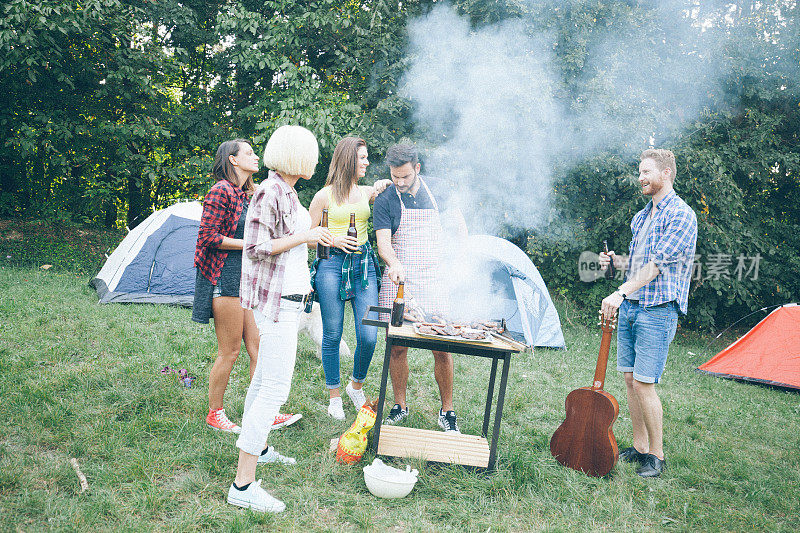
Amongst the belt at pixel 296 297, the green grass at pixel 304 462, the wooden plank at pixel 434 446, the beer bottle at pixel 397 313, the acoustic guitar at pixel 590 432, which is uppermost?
the belt at pixel 296 297

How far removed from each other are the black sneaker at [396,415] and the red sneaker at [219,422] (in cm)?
93

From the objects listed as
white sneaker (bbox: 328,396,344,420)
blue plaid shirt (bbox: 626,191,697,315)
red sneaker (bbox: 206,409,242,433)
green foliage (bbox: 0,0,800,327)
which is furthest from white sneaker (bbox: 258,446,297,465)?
green foliage (bbox: 0,0,800,327)

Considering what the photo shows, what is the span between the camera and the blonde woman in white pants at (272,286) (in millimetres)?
2195

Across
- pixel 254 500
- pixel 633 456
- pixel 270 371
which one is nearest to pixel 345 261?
pixel 270 371

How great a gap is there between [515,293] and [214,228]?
4.06 meters

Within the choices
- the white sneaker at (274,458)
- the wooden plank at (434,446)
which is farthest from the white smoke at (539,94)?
the white sneaker at (274,458)

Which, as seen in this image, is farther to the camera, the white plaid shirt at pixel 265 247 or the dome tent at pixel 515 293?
the dome tent at pixel 515 293

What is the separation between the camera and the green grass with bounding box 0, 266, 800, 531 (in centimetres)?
227

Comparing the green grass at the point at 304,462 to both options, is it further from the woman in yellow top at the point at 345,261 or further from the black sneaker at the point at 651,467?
the woman in yellow top at the point at 345,261

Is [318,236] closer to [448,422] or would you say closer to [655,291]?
[448,422]

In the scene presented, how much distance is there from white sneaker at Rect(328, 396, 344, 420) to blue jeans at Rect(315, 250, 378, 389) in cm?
22

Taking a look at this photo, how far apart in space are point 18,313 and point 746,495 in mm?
5990

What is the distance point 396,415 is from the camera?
3.37 m

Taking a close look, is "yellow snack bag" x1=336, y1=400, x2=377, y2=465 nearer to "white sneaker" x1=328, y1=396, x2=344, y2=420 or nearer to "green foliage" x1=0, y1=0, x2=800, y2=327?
"white sneaker" x1=328, y1=396, x2=344, y2=420
